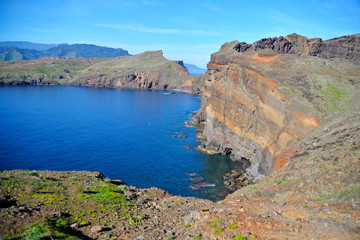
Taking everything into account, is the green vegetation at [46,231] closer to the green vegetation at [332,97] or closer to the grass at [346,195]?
the grass at [346,195]

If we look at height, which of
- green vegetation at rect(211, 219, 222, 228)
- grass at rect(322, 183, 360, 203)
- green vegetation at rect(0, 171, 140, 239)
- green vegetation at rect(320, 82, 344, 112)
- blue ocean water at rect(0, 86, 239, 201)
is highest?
green vegetation at rect(320, 82, 344, 112)

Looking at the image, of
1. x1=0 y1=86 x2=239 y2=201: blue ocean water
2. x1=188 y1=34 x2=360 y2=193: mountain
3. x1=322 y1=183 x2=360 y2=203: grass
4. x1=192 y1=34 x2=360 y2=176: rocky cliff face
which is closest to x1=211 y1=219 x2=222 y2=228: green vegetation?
x1=322 y1=183 x2=360 y2=203: grass

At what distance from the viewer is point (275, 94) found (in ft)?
161

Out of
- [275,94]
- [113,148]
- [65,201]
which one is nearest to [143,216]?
[65,201]

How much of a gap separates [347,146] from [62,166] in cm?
5715

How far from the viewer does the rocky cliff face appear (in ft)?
140

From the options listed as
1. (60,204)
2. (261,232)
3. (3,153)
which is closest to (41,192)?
(60,204)

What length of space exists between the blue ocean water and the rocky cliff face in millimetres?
9119

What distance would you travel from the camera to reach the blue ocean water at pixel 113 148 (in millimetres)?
53344

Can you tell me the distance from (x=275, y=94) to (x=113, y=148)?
48.0 metres

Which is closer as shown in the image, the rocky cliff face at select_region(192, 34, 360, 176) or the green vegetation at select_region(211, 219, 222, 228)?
the green vegetation at select_region(211, 219, 222, 228)

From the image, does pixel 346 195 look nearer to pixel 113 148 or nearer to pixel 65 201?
pixel 65 201

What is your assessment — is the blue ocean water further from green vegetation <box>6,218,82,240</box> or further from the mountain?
green vegetation <box>6,218,82,240</box>

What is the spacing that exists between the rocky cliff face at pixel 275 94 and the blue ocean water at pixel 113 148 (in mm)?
9119
